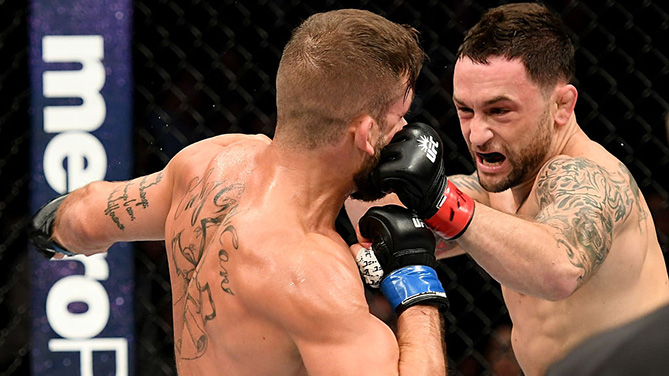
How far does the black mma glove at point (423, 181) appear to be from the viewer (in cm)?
128

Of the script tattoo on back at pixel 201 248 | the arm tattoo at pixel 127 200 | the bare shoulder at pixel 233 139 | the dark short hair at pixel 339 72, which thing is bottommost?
the arm tattoo at pixel 127 200

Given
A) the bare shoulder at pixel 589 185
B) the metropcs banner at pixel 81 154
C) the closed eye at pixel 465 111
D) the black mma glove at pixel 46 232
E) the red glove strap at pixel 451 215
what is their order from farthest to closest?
the metropcs banner at pixel 81 154 → the closed eye at pixel 465 111 → the black mma glove at pixel 46 232 → the bare shoulder at pixel 589 185 → the red glove strap at pixel 451 215

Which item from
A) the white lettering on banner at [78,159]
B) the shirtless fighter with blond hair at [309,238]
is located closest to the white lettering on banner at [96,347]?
the white lettering on banner at [78,159]

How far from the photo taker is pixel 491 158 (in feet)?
5.66

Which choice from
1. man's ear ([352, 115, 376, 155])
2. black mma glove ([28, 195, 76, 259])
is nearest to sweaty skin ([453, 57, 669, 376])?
man's ear ([352, 115, 376, 155])

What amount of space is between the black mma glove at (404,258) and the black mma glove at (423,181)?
4 centimetres

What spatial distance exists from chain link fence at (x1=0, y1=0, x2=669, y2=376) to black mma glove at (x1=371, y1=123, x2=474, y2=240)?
97 cm

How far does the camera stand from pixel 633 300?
159cm

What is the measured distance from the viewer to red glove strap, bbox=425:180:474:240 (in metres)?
1.37

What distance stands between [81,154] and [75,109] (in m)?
0.12

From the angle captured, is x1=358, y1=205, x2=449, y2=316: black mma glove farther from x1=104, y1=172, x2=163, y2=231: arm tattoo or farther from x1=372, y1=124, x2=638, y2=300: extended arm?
x1=104, y1=172, x2=163, y2=231: arm tattoo

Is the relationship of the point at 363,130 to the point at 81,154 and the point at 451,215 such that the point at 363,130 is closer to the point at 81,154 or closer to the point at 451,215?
the point at 451,215

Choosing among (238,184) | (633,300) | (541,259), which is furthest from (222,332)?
(633,300)

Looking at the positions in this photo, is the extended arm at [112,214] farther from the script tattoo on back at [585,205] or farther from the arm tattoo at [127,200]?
the script tattoo on back at [585,205]
